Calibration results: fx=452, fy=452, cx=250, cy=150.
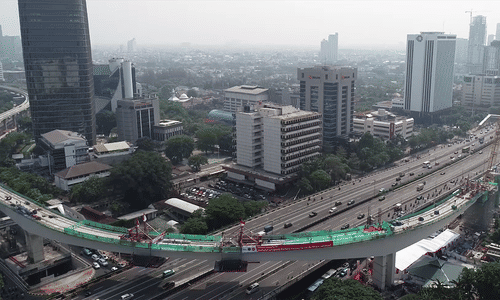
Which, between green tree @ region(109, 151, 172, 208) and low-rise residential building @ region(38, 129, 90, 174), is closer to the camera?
green tree @ region(109, 151, 172, 208)

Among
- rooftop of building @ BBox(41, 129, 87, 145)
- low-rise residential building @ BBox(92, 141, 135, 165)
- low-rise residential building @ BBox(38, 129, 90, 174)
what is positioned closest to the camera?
low-rise residential building @ BBox(38, 129, 90, 174)

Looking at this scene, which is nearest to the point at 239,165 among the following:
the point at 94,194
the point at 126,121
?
the point at 94,194

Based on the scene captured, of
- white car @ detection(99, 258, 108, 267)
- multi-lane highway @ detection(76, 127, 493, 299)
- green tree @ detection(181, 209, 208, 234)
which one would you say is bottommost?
white car @ detection(99, 258, 108, 267)

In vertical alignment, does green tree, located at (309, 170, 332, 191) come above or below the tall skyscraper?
below

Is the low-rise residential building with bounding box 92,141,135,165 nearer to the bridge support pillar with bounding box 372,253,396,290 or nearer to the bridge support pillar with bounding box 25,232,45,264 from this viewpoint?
the bridge support pillar with bounding box 25,232,45,264

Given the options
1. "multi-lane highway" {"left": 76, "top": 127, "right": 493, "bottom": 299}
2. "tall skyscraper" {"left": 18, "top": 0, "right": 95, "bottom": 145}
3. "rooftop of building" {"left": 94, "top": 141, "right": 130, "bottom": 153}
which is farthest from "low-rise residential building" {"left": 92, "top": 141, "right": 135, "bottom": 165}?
"multi-lane highway" {"left": 76, "top": 127, "right": 493, "bottom": 299}

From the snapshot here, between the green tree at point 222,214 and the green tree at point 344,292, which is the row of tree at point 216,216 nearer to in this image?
the green tree at point 222,214

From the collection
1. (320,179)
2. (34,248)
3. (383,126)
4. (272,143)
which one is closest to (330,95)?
(383,126)
